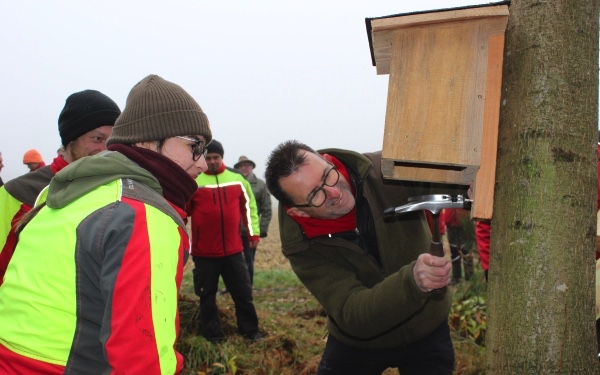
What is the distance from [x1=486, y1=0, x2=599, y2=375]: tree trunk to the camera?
165 centimetres

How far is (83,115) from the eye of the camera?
310cm

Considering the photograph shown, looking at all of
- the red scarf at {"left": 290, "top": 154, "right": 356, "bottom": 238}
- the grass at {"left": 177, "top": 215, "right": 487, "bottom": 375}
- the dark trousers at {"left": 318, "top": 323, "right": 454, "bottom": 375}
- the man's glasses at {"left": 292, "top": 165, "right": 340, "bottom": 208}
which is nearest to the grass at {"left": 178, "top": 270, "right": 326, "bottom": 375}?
the grass at {"left": 177, "top": 215, "right": 487, "bottom": 375}

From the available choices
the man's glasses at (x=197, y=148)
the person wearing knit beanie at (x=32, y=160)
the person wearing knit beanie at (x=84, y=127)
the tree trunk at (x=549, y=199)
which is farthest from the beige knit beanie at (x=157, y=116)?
the person wearing knit beanie at (x=32, y=160)

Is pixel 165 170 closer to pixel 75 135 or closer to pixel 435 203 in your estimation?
pixel 435 203

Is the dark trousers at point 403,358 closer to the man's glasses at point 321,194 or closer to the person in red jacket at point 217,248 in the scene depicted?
the man's glasses at point 321,194

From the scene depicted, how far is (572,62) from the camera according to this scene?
5.55 ft

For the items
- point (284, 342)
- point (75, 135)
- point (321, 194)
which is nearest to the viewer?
point (321, 194)

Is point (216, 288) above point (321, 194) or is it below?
below

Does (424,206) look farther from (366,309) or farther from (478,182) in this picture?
(366,309)

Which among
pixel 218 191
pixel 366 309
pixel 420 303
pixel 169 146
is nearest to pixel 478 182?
pixel 420 303

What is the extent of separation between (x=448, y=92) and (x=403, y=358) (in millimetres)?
1408

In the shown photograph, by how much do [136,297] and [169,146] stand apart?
65 centimetres

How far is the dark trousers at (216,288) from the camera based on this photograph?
555 centimetres

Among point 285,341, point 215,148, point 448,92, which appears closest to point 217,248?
point 215,148
